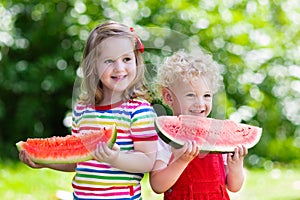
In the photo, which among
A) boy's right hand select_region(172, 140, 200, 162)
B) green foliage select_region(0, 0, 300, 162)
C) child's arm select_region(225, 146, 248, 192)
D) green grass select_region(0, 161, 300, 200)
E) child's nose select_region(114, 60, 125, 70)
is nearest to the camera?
boy's right hand select_region(172, 140, 200, 162)

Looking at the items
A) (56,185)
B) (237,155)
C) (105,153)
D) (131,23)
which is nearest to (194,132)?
(237,155)

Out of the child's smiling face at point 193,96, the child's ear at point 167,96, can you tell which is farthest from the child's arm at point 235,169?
the child's ear at point 167,96

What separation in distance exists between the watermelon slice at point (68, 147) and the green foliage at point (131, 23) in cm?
319

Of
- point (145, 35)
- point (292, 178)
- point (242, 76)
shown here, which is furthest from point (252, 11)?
point (145, 35)

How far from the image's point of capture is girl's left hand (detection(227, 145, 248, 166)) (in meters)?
3.03

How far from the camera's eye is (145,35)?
126 inches

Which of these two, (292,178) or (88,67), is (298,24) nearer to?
(292,178)

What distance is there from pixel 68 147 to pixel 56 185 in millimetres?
2332

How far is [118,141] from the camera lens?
297cm

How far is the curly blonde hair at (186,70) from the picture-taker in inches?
117

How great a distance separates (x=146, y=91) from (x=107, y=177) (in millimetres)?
424

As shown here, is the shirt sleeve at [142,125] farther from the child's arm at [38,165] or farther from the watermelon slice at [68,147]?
the child's arm at [38,165]

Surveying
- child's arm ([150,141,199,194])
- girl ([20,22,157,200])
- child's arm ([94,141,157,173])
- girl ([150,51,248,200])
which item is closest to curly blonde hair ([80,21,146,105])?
girl ([20,22,157,200])

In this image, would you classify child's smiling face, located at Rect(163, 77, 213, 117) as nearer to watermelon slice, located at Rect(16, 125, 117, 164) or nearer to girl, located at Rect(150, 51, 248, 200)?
girl, located at Rect(150, 51, 248, 200)
